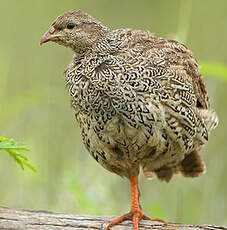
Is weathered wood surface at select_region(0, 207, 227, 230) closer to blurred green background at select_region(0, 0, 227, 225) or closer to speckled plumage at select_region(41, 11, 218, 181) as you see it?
speckled plumage at select_region(41, 11, 218, 181)

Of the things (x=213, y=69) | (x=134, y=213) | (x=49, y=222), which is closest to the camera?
(x=49, y=222)

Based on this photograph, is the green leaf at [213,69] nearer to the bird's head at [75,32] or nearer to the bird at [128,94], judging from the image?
the bird at [128,94]

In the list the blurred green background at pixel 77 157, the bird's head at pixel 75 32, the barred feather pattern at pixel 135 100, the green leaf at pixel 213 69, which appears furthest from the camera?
the blurred green background at pixel 77 157

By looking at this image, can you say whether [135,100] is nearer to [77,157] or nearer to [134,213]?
[134,213]

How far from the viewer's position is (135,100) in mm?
6145

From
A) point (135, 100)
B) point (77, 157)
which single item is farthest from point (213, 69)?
point (77, 157)

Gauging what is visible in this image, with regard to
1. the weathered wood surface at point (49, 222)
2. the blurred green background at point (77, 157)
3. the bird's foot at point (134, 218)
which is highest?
the blurred green background at point (77, 157)

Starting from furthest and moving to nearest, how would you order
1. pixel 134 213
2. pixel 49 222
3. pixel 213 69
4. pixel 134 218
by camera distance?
pixel 213 69, pixel 134 213, pixel 134 218, pixel 49 222

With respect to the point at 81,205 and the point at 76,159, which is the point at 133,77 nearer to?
the point at 81,205

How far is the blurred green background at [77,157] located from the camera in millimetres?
7410

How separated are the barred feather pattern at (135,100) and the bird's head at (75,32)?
0.07m

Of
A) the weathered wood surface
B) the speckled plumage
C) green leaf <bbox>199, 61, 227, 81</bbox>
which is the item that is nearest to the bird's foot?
the weathered wood surface

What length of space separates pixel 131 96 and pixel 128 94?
29 mm

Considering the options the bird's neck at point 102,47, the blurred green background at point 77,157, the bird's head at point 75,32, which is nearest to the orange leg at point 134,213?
the blurred green background at point 77,157
